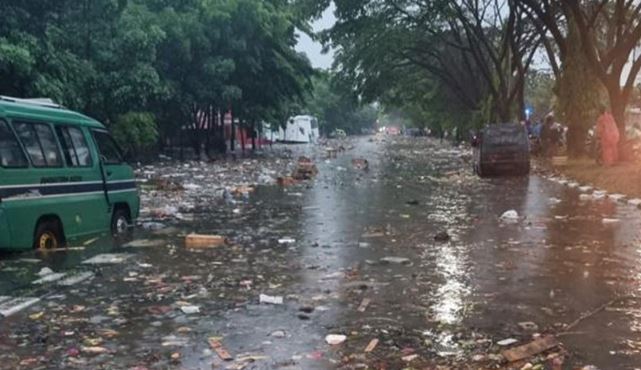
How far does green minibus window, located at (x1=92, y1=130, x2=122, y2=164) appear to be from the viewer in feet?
39.3

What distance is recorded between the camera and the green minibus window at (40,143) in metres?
9.81

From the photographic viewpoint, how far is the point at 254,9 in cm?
3750

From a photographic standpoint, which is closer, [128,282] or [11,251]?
[128,282]

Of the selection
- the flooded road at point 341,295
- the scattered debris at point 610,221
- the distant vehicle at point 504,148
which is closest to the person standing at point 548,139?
the distant vehicle at point 504,148

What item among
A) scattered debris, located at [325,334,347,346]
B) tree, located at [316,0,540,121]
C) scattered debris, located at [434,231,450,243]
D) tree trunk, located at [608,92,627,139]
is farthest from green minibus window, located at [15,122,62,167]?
tree, located at [316,0,540,121]

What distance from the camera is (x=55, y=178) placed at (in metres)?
10.2

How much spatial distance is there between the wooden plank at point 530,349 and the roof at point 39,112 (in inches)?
272

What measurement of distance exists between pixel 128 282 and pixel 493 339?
14.7ft

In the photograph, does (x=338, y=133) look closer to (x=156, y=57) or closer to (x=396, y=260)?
(x=156, y=57)

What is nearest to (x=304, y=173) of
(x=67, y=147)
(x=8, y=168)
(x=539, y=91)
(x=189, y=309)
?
(x=67, y=147)

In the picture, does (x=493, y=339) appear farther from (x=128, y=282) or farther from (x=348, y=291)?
(x=128, y=282)

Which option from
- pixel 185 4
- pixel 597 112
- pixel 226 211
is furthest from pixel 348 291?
pixel 185 4

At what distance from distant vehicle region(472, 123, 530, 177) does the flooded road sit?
11269 mm

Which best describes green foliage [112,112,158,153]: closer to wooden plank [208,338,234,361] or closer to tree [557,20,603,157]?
tree [557,20,603,157]
